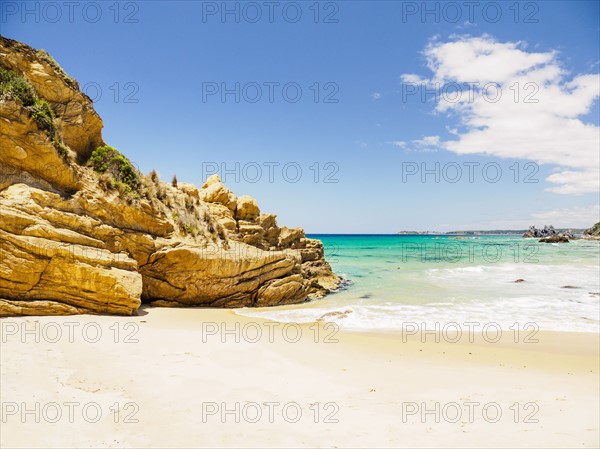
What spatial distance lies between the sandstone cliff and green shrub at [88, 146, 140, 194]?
0.13ft

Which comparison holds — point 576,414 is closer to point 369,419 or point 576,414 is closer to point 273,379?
point 369,419

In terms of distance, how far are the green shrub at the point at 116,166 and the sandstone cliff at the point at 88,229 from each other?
0.04 metres

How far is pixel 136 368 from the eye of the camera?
679 centimetres

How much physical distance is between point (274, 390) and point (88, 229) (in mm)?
8618

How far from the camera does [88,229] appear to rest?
37.1 feet

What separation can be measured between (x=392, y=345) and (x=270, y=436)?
237 inches

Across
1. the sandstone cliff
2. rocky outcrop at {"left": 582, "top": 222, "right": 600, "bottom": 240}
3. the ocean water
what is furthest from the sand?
rocky outcrop at {"left": 582, "top": 222, "right": 600, "bottom": 240}

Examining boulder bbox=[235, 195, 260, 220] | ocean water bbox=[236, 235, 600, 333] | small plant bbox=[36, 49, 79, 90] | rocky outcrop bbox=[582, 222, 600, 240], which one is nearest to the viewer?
small plant bbox=[36, 49, 79, 90]

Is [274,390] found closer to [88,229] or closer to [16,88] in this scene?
[88,229]

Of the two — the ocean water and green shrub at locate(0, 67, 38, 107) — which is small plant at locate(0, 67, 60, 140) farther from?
the ocean water

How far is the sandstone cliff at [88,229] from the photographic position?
9867 mm

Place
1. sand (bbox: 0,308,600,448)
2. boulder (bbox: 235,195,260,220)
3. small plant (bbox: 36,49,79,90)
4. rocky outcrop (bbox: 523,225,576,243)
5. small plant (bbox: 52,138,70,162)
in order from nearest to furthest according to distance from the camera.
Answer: sand (bbox: 0,308,600,448), small plant (bbox: 52,138,70,162), small plant (bbox: 36,49,79,90), boulder (bbox: 235,195,260,220), rocky outcrop (bbox: 523,225,576,243)

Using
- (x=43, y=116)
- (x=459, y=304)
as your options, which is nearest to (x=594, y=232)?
(x=459, y=304)

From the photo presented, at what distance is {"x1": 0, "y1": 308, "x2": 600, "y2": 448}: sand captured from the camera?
4.86 metres
